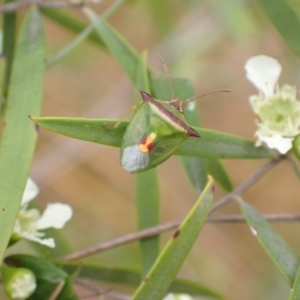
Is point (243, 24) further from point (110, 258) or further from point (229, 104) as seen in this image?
Result: point (229, 104)

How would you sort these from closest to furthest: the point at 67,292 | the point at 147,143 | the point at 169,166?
1. the point at 147,143
2. the point at 67,292
3. the point at 169,166

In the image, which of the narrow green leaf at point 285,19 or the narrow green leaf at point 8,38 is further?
the narrow green leaf at point 8,38

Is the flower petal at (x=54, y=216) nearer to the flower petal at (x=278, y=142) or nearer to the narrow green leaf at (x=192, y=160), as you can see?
the narrow green leaf at (x=192, y=160)

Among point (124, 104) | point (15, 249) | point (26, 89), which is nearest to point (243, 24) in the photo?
point (26, 89)

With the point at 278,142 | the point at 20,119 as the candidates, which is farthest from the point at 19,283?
the point at 278,142

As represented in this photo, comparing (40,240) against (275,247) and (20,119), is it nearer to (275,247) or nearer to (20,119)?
(20,119)

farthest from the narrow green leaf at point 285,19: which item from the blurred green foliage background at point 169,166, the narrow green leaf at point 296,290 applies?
the blurred green foliage background at point 169,166
